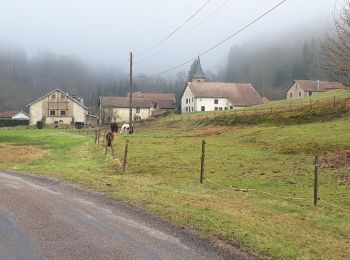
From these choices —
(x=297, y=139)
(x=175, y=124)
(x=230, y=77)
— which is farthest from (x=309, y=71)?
(x=297, y=139)

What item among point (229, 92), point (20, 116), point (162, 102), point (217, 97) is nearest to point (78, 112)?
point (217, 97)

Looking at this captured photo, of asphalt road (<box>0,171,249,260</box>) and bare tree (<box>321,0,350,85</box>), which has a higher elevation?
bare tree (<box>321,0,350,85</box>)

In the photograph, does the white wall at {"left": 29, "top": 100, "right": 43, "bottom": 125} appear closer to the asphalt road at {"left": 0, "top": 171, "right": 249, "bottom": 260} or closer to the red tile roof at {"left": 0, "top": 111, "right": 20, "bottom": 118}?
the red tile roof at {"left": 0, "top": 111, "right": 20, "bottom": 118}

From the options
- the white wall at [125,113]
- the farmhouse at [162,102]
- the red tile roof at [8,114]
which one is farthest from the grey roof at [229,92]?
the red tile roof at [8,114]

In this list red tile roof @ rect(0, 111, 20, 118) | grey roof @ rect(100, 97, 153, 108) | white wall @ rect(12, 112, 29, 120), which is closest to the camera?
grey roof @ rect(100, 97, 153, 108)

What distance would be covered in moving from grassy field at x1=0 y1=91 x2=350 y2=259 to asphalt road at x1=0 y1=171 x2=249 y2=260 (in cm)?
74

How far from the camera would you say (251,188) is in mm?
19578

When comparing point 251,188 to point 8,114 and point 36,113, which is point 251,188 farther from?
point 8,114

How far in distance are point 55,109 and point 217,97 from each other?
3576 cm

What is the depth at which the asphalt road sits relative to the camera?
8141 mm

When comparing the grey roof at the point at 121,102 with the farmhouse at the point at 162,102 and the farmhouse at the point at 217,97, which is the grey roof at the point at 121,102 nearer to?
the farmhouse at the point at 162,102

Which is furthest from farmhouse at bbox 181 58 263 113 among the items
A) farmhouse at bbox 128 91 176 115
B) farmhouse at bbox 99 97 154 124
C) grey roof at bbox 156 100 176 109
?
grey roof at bbox 156 100 176 109

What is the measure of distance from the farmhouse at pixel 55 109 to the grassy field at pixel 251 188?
7639 centimetres

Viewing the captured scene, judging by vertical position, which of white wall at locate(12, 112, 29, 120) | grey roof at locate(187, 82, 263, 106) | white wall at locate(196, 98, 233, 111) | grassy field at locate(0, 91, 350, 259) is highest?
grey roof at locate(187, 82, 263, 106)
